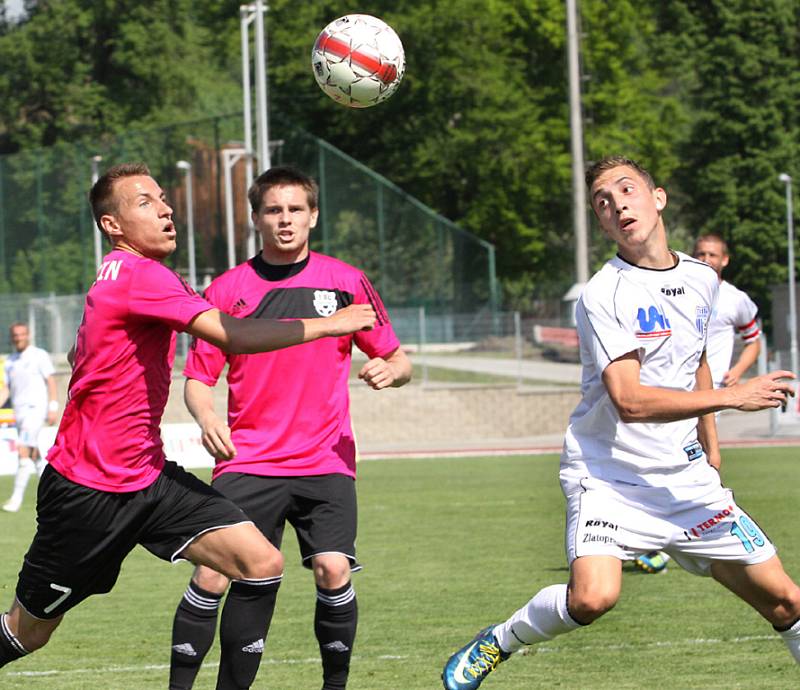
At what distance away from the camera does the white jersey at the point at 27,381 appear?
16.9 meters

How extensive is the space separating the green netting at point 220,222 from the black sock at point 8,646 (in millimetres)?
37722

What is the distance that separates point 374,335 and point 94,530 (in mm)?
1790

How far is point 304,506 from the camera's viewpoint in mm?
6441

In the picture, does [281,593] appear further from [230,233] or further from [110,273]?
[230,233]

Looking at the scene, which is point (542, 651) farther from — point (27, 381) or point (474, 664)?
point (27, 381)

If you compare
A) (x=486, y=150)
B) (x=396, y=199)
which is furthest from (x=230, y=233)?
(x=486, y=150)

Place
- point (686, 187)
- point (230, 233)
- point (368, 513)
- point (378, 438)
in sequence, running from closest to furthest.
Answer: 1. point (368, 513)
2. point (378, 438)
3. point (230, 233)
4. point (686, 187)

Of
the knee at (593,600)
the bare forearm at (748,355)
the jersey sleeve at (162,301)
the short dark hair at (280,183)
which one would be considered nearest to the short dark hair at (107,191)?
the jersey sleeve at (162,301)

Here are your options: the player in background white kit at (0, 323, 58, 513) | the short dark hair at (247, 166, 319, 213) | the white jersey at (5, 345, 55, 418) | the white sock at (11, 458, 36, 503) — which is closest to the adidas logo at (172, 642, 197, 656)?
the short dark hair at (247, 166, 319, 213)

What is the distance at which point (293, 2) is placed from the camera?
55.1m

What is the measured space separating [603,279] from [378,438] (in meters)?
25.2

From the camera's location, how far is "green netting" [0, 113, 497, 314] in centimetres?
4375

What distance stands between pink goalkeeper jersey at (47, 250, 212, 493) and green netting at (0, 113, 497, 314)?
123ft

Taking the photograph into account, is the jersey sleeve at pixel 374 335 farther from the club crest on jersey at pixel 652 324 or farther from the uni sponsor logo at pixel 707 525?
the uni sponsor logo at pixel 707 525
